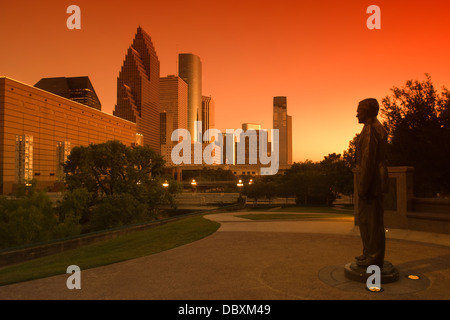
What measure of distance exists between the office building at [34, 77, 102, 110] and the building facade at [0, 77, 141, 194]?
262ft

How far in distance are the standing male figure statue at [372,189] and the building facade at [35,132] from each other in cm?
7662

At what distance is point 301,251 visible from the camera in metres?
9.35

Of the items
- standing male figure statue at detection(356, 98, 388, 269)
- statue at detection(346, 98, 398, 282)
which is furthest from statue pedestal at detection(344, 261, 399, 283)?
standing male figure statue at detection(356, 98, 388, 269)

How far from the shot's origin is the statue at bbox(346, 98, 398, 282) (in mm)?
6445

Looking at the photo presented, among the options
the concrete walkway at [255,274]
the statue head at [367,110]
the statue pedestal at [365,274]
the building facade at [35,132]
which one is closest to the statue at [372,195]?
the statue pedestal at [365,274]

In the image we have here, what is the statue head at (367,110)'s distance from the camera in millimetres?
6809

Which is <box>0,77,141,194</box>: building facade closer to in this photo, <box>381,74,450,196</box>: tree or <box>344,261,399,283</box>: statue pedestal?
<box>381,74,450,196</box>: tree

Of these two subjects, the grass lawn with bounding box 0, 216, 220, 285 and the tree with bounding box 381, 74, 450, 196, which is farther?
the tree with bounding box 381, 74, 450, 196

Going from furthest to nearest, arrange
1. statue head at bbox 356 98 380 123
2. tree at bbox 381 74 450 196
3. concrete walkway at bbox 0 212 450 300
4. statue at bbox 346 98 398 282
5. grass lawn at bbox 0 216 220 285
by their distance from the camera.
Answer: tree at bbox 381 74 450 196
grass lawn at bbox 0 216 220 285
statue head at bbox 356 98 380 123
statue at bbox 346 98 398 282
concrete walkway at bbox 0 212 450 300

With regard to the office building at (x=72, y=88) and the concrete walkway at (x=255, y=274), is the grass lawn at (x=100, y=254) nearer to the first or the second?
the concrete walkway at (x=255, y=274)

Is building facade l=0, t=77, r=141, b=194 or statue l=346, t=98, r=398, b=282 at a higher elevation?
building facade l=0, t=77, r=141, b=194
